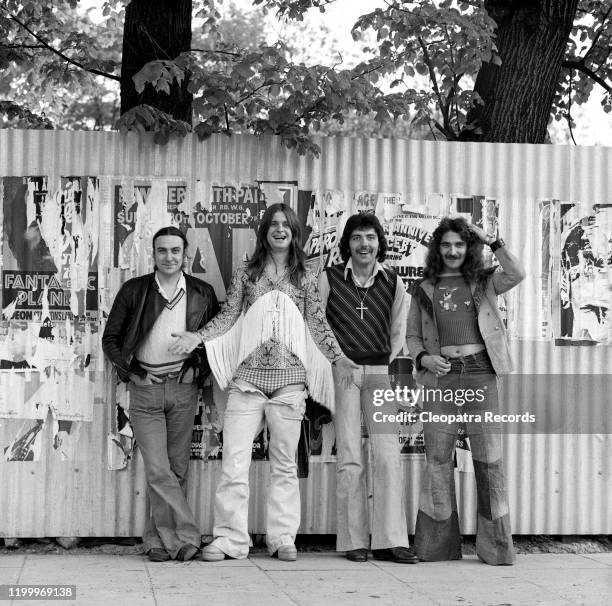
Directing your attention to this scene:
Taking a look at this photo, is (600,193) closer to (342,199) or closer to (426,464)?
(342,199)

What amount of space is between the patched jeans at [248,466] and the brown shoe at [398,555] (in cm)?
64

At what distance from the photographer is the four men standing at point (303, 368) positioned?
253 inches

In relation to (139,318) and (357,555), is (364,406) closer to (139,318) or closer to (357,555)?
(357,555)

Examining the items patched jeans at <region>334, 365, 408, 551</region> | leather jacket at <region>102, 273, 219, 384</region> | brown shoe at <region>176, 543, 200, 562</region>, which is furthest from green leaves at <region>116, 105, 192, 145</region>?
brown shoe at <region>176, 543, 200, 562</region>

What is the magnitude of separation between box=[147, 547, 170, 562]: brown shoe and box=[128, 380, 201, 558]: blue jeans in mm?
33

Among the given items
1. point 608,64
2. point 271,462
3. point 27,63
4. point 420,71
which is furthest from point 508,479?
point 27,63

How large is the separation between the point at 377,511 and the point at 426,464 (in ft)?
1.58

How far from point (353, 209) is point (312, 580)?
263cm

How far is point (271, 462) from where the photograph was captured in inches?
256

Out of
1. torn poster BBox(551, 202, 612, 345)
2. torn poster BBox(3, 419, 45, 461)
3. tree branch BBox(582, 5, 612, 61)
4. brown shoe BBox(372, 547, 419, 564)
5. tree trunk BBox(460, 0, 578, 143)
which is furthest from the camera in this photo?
tree branch BBox(582, 5, 612, 61)

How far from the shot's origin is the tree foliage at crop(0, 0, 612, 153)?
22.4 feet

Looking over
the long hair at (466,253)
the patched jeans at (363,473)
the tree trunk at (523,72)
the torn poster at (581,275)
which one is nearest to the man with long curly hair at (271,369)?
the patched jeans at (363,473)

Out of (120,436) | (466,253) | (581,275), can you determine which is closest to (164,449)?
(120,436)

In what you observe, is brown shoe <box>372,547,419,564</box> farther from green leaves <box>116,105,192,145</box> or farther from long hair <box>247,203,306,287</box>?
green leaves <box>116,105,192,145</box>
